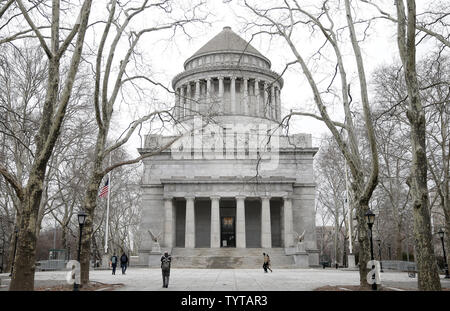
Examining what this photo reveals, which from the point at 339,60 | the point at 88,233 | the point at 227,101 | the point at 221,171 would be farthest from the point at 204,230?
the point at 339,60

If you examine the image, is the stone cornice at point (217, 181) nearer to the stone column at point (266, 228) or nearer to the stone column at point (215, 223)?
the stone column at point (215, 223)

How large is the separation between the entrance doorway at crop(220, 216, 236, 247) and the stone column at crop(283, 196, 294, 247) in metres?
7.31

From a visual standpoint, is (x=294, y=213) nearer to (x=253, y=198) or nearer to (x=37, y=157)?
(x=253, y=198)

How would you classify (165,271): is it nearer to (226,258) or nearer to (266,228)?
(226,258)

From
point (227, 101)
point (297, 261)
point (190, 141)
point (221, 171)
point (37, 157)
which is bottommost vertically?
point (297, 261)

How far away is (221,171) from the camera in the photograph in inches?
1861

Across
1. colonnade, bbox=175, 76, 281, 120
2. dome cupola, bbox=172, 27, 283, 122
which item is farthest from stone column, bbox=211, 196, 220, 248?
colonnade, bbox=175, 76, 281, 120

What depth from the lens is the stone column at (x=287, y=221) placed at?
41125mm

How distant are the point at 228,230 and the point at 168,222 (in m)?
8.34

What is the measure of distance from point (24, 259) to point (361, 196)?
11.3m

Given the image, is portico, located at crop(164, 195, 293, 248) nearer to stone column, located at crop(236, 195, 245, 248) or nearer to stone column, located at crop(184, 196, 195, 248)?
stone column, located at crop(184, 196, 195, 248)

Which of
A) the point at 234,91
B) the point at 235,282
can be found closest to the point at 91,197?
the point at 235,282

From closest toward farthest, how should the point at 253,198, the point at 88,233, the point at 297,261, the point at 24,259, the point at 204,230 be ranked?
the point at 24,259
the point at 88,233
the point at 297,261
the point at 253,198
the point at 204,230

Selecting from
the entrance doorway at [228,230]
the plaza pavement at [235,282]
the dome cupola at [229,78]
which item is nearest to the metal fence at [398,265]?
the plaza pavement at [235,282]
